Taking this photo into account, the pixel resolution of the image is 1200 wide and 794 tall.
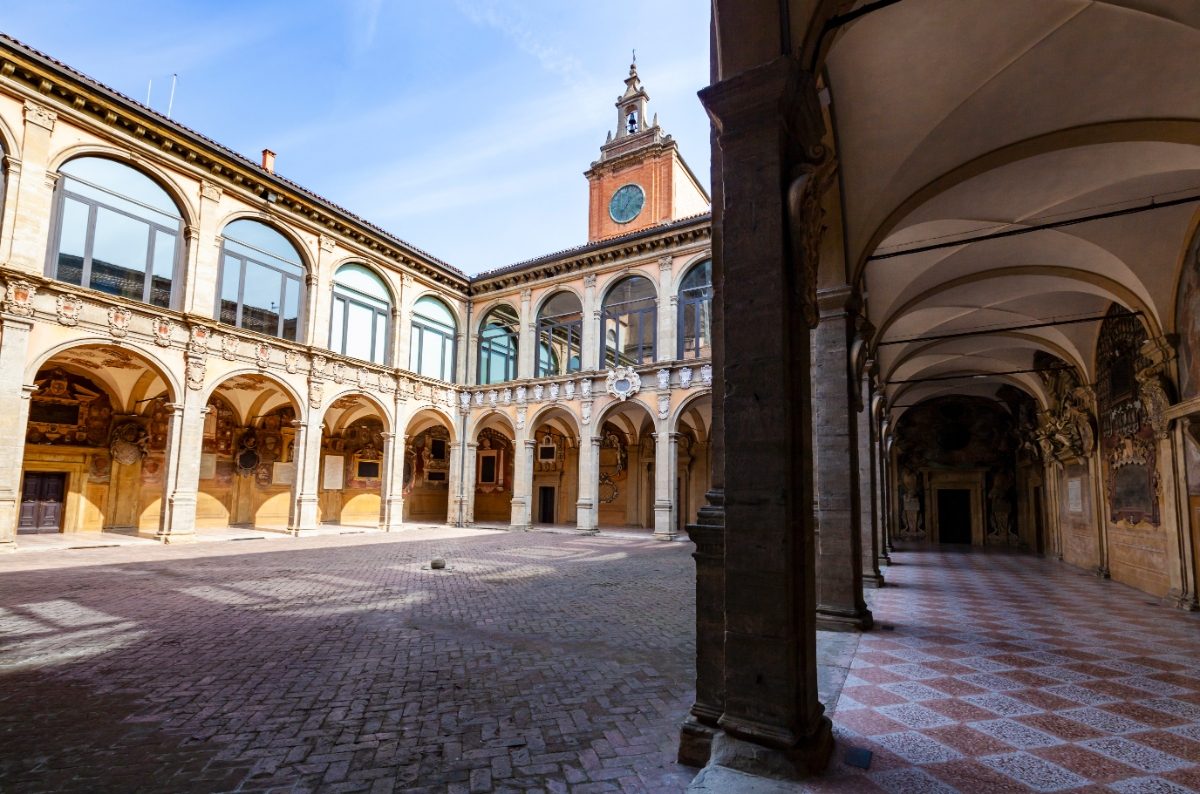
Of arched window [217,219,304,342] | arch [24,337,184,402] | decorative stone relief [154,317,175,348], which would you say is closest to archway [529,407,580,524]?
arched window [217,219,304,342]

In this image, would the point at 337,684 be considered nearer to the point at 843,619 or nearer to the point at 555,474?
the point at 843,619

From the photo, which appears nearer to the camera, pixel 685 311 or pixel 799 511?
pixel 799 511

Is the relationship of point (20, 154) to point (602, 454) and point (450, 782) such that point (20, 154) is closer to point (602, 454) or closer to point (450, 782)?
point (450, 782)

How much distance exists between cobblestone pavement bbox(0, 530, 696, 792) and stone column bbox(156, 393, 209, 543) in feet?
16.9

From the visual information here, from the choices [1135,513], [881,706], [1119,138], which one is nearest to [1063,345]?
[1135,513]

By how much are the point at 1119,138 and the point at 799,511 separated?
5.75 m

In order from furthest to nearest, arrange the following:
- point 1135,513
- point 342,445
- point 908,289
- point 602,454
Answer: point 602,454 → point 342,445 → point 1135,513 → point 908,289

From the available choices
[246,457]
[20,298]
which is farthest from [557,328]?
[20,298]

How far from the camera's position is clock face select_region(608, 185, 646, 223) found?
27.3 metres

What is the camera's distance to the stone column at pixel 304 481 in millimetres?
17766

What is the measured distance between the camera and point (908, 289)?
946 cm

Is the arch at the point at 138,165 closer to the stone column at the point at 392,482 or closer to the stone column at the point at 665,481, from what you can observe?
the stone column at the point at 392,482

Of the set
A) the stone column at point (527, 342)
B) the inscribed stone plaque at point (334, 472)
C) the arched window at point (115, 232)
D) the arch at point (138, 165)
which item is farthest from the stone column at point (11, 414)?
the stone column at point (527, 342)

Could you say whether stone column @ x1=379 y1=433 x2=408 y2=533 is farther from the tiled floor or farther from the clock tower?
the tiled floor
